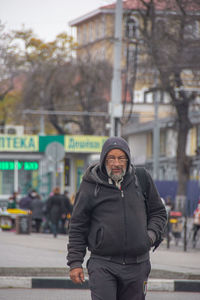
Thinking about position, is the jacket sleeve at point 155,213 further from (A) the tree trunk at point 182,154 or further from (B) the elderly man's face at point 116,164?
(A) the tree trunk at point 182,154

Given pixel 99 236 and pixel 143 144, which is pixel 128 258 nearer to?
pixel 99 236

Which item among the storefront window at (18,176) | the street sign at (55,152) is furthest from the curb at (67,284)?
the storefront window at (18,176)

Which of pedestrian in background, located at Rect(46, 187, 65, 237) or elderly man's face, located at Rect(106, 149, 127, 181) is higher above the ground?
elderly man's face, located at Rect(106, 149, 127, 181)

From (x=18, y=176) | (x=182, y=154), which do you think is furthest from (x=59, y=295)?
(x=182, y=154)

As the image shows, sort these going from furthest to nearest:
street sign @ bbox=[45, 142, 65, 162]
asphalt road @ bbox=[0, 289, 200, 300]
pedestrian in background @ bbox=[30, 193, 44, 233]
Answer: pedestrian in background @ bbox=[30, 193, 44, 233] → street sign @ bbox=[45, 142, 65, 162] → asphalt road @ bbox=[0, 289, 200, 300]

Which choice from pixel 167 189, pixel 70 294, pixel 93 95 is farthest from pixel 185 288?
pixel 93 95

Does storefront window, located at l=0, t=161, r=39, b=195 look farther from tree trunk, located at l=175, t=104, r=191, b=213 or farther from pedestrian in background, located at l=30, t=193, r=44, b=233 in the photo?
tree trunk, located at l=175, t=104, r=191, b=213

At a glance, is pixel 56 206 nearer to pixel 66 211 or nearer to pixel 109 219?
pixel 66 211

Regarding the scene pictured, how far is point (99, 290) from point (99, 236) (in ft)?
1.19

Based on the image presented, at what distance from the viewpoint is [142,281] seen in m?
5.84

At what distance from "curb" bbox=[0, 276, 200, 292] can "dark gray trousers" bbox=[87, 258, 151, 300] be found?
6.05 metres

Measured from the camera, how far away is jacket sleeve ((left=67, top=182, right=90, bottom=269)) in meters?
5.83

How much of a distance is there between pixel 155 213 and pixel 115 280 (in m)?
0.58

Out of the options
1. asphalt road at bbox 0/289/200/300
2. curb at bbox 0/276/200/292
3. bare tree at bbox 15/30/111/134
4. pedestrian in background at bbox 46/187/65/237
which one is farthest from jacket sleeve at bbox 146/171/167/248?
bare tree at bbox 15/30/111/134
